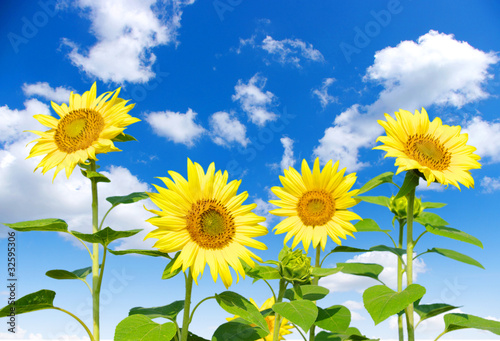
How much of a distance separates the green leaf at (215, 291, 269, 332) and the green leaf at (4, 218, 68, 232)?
936 mm

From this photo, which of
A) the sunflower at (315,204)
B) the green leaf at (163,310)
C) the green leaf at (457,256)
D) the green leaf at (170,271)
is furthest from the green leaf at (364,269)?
the green leaf at (170,271)

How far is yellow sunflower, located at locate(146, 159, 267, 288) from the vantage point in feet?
6.84

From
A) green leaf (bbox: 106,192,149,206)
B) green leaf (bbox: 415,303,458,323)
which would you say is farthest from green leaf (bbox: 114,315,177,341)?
green leaf (bbox: 415,303,458,323)

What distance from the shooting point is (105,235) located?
7.12 feet

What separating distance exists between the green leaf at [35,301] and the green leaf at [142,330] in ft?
1.92

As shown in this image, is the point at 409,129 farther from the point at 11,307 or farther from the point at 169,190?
the point at 11,307

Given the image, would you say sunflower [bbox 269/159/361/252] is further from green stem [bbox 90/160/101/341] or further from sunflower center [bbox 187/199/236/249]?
green stem [bbox 90/160/101/341]

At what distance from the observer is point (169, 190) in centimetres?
211

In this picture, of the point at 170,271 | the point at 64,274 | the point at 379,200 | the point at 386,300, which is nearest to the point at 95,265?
the point at 64,274

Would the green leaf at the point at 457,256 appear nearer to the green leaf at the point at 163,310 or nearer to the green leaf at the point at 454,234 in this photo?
the green leaf at the point at 454,234

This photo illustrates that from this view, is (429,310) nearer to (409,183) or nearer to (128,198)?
(409,183)

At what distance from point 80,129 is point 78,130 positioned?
0.01m

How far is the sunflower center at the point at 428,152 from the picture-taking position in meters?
2.70

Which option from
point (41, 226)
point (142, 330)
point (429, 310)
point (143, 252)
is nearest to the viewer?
point (142, 330)
